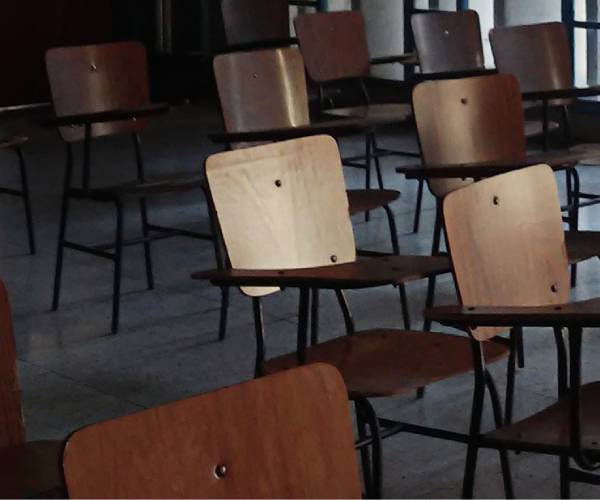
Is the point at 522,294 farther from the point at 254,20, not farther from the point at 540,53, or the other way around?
the point at 254,20

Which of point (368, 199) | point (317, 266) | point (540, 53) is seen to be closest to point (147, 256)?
point (368, 199)

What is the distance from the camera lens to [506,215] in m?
2.75

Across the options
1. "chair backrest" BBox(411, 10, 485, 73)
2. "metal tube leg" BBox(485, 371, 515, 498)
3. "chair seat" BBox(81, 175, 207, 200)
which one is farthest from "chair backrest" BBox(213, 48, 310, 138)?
"metal tube leg" BBox(485, 371, 515, 498)

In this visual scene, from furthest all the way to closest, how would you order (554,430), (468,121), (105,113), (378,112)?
(378,112) < (105,113) < (468,121) < (554,430)

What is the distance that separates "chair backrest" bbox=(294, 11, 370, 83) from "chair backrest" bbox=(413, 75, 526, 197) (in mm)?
2033

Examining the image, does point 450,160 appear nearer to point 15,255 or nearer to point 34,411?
point 34,411

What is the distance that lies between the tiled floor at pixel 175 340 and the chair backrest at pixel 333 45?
70 centimetres

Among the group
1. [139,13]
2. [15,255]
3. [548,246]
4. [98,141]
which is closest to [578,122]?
[98,141]

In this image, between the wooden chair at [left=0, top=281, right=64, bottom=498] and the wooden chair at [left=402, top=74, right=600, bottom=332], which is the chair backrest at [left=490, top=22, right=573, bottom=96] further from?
the wooden chair at [left=0, top=281, right=64, bottom=498]

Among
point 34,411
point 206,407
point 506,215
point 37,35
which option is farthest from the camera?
point 37,35

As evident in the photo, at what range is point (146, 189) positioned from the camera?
15.6 ft

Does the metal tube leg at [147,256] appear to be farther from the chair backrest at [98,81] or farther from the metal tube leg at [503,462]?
the metal tube leg at [503,462]

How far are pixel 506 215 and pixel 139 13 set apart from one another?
8.80m

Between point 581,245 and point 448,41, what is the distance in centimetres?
255
